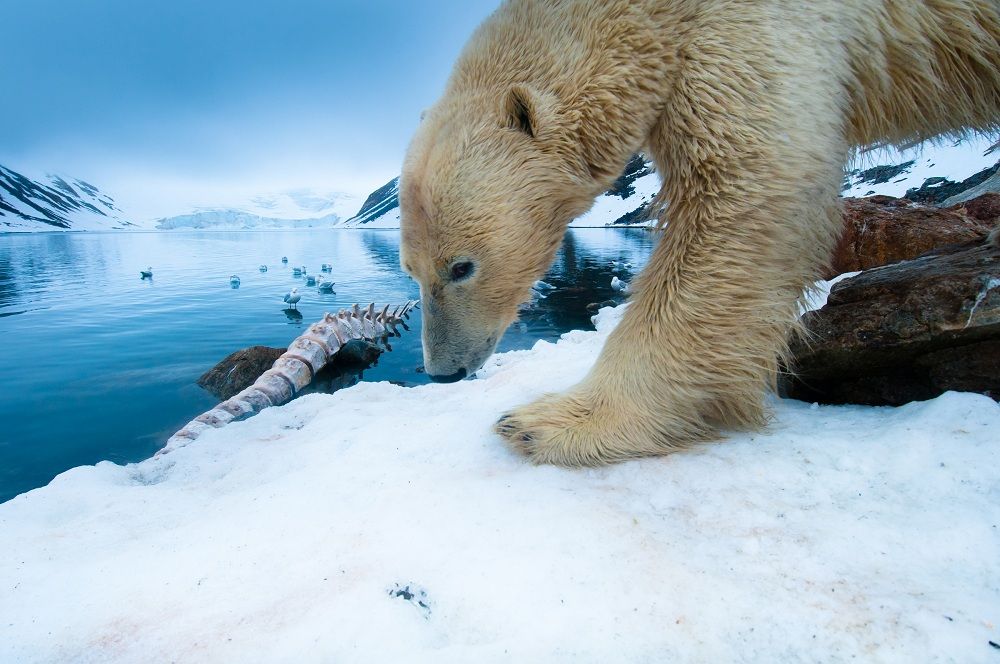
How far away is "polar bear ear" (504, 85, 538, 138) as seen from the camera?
183cm

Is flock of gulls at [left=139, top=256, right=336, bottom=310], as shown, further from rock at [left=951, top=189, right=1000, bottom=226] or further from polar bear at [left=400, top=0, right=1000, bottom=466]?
rock at [left=951, top=189, right=1000, bottom=226]

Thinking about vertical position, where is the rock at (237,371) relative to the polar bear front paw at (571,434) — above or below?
below

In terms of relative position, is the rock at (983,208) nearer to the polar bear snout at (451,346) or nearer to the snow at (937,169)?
the polar bear snout at (451,346)

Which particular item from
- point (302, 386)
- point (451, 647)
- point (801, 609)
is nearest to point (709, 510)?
point (801, 609)

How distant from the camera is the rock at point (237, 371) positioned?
4.86m

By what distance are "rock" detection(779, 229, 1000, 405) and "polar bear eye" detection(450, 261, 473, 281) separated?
63.7 inches

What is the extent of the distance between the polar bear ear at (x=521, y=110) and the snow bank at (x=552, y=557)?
1437 millimetres

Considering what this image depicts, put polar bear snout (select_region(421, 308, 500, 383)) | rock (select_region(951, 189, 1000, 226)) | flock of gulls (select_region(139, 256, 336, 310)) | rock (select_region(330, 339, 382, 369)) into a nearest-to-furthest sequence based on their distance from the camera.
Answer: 1. polar bear snout (select_region(421, 308, 500, 383))
2. rock (select_region(951, 189, 1000, 226))
3. rock (select_region(330, 339, 382, 369))
4. flock of gulls (select_region(139, 256, 336, 310))

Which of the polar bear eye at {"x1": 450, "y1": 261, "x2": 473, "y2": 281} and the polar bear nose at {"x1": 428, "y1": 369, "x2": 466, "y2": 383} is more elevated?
the polar bear eye at {"x1": 450, "y1": 261, "x2": 473, "y2": 281}

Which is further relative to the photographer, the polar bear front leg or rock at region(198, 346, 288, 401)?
rock at region(198, 346, 288, 401)

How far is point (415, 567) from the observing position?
1281 mm

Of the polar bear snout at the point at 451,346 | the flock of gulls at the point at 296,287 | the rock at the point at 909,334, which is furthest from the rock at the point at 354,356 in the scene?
the rock at the point at 909,334

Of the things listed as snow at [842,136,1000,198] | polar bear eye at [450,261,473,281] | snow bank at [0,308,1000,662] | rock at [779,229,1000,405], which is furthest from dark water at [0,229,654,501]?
snow at [842,136,1000,198]

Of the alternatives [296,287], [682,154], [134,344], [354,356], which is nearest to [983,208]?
[682,154]
